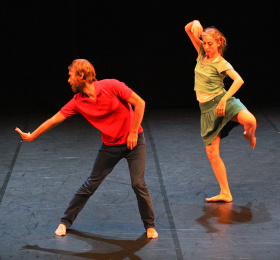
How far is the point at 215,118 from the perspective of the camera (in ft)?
13.6

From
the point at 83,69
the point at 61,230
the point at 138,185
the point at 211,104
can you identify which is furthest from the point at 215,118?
the point at 61,230

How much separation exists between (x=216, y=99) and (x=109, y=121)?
0.99 m

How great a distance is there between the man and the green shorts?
771 mm

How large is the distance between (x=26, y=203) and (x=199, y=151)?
2.02 m

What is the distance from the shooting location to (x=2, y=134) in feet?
20.8

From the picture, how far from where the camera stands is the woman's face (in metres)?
4.01

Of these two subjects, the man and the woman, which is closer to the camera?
the man

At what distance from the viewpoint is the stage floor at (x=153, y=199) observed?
3.54 m

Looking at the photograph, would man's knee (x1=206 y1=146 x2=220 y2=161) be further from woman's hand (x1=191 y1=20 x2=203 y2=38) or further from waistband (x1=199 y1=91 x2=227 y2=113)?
woman's hand (x1=191 y1=20 x2=203 y2=38)

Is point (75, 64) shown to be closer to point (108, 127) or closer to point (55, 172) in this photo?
point (108, 127)

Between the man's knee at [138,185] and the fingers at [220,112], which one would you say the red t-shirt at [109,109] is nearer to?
the man's knee at [138,185]

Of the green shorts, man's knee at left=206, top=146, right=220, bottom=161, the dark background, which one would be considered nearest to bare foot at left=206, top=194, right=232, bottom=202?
man's knee at left=206, top=146, right=220, bottom=161

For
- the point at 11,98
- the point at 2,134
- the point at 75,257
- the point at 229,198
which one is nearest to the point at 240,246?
the point at 229,198

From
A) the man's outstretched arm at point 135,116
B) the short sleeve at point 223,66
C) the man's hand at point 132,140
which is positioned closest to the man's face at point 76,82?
the man's outstretched arm at point 135,116
